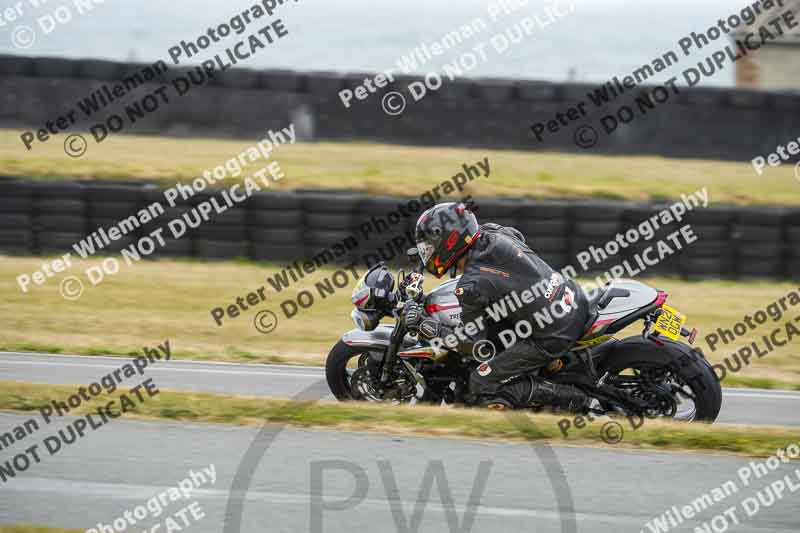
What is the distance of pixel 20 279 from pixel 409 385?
6.52 meters

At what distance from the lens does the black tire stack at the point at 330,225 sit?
1233cm

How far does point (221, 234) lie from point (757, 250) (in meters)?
6.58

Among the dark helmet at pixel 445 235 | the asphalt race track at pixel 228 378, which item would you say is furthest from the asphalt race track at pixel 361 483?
the asphalt race track at pixel 228 378

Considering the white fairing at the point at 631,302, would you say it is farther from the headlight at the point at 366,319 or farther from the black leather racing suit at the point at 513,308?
the headlight at the point at 366,319

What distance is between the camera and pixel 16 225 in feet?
41.6

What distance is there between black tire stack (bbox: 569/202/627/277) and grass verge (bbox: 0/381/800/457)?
557cm

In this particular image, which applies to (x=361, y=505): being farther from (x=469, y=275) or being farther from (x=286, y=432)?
(x=469, y=275)

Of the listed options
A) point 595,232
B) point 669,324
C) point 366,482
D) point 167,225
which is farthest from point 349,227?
point 366,482

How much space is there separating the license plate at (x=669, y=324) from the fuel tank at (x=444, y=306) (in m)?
1.34

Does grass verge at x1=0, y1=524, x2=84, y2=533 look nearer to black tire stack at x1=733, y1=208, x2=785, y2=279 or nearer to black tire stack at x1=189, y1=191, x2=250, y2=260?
black tire stack at x1=189, y1=191, x2=250, y2=260

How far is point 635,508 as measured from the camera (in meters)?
5.02

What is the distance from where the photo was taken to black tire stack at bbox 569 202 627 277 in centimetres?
1220

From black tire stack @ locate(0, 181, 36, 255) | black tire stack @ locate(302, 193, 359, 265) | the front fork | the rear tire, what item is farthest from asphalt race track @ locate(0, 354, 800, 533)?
black tire stack @ locate(0, 181, 36, 255)

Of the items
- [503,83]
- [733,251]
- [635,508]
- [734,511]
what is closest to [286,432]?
[635,508]
